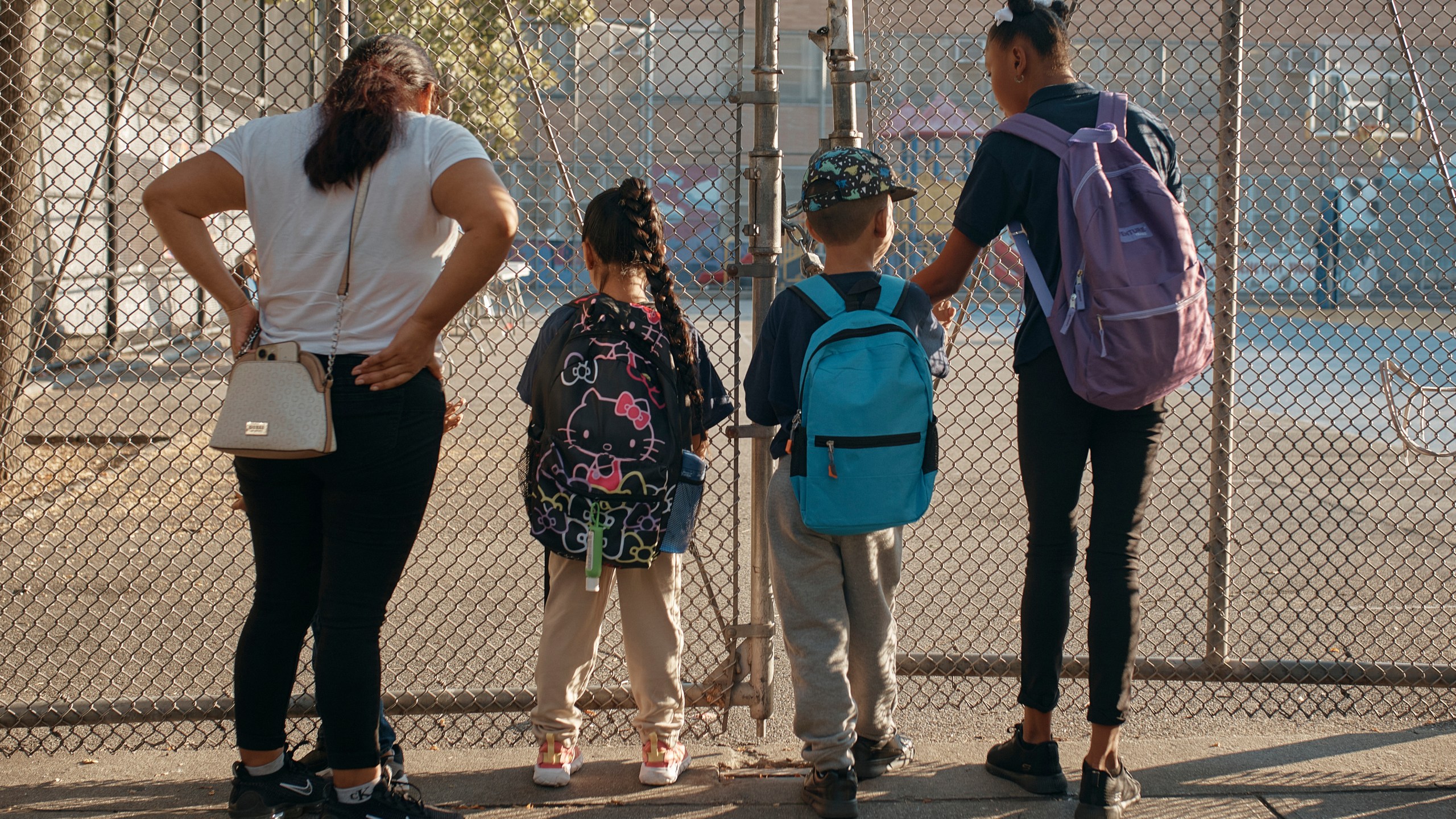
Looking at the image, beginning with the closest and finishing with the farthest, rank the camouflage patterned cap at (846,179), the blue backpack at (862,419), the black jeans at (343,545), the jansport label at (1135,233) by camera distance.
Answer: the black jeans at (343,545)
the jansport label at (1135,233)
the blue backpack at (862,419)
the camouflage patterned cap at (846,179)

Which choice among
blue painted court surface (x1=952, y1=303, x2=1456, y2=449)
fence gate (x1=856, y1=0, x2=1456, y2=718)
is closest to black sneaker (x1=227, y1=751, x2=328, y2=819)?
fence gate (x1=856, y1=0, x2=1456, y2=718)

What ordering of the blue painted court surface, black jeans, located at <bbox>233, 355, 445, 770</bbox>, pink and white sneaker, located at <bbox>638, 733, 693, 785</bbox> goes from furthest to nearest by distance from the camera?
1. the blue painted court surface
2. pink and white sneaker, located at <bbox>638, 733, 693, 785</bbox>
3. black jeans, located at <bbox>233, 355, 445, 770</bbox>

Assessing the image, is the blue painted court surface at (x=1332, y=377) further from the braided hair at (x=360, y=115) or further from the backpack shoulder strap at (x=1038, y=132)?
the braided hair at (x=360, y=115)

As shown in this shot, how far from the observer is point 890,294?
8.25ft

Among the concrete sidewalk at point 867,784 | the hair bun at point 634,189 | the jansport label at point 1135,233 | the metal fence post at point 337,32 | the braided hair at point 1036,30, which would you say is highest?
the metal fence post at point 337,32

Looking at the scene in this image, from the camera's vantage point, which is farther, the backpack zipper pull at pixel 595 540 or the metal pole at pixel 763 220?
the metal pole at pixel 763 220

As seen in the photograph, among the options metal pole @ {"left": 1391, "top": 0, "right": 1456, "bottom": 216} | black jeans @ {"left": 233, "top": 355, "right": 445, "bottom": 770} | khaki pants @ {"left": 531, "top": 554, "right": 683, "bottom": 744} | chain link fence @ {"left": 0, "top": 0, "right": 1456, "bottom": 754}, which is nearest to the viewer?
black jeans @ {"left": 233, "top": 355, "right": 445, "bottom": 770}

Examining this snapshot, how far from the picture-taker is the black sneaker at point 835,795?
258cm

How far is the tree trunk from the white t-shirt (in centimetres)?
324

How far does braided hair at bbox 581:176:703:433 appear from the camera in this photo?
257 centimetres

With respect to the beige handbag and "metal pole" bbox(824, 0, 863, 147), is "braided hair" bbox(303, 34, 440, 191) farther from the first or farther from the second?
"metal pole" bbox(824, 0, 863, 147)

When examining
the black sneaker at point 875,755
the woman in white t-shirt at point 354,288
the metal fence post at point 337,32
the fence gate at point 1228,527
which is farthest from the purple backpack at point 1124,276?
the metal fence post at point 337,32

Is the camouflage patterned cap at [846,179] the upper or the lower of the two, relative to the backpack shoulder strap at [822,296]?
upper

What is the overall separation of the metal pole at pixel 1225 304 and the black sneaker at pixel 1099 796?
0.84 metres
